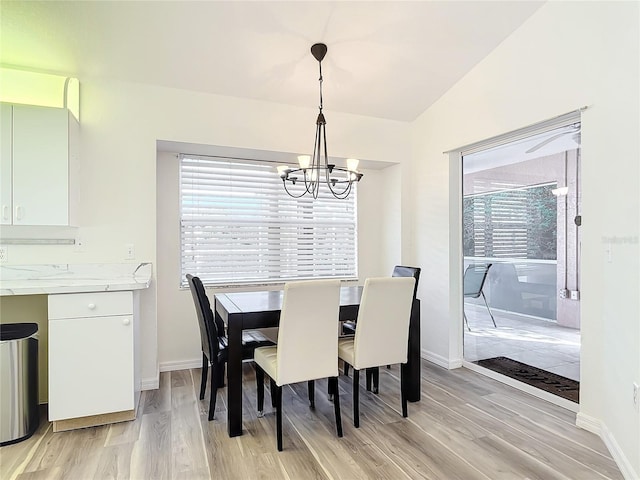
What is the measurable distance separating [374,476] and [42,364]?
2620mm

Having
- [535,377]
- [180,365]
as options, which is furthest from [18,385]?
[535,377]

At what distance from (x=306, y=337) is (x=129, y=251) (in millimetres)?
1775

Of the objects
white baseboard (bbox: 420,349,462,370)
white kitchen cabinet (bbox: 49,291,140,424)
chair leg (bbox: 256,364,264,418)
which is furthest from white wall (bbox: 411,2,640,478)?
white kitchen cabinet (bbox: 49,291,140,424)

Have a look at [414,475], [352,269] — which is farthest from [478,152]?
[414,475]

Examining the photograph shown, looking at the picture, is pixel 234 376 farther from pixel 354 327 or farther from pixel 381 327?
pixel 354 327

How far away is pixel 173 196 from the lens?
12.4 ft

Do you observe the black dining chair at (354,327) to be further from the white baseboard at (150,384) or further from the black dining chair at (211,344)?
the white baseboard at (150,384)

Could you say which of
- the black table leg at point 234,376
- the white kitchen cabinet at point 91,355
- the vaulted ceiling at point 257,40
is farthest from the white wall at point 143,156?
the black table leg at point 234,376

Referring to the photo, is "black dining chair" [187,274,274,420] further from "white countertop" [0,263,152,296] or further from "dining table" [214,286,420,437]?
"white countertop" [0,263,152,296]

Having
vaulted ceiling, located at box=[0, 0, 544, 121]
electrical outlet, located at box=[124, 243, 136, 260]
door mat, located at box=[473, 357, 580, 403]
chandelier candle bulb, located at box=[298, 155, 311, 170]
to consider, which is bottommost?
door mat, located at box=[473, 357, 580, 403]

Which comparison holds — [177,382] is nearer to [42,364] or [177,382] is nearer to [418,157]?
[42,364]

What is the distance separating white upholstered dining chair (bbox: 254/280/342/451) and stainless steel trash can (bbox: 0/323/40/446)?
1535 millimetres

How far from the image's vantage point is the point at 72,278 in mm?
2992

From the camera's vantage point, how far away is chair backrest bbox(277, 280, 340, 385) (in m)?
2.32
